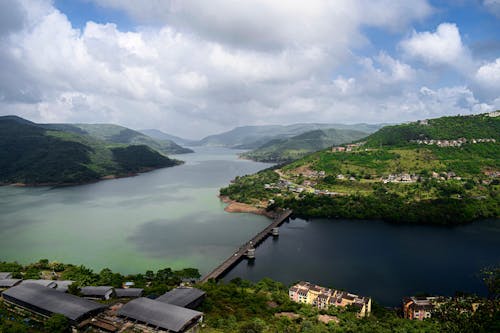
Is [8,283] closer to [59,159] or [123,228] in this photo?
Answer: [123,228]

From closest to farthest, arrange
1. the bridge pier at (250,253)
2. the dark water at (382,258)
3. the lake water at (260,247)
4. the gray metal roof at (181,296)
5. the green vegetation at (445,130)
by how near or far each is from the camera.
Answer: the gray metal roof at (181,296) → the dark water at (382,258) → the lake water at (260,247) → the bridge pier at (250,253) → the green vegetation at (445,130)

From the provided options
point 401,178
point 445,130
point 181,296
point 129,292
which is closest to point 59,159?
point 129,292

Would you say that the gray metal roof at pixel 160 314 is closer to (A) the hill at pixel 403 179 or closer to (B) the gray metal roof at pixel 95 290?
(B) the gray metal roof at pixel 95 290

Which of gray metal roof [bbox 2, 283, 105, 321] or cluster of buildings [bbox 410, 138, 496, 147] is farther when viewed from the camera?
cluster of buildings [bbox 410, 138, 496, 147]

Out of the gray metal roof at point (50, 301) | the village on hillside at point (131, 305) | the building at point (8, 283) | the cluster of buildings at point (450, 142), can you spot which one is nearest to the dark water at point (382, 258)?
the village on hillside at point (131, 305)

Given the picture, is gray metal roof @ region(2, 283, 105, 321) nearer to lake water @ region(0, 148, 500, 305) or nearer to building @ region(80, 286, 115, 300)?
building @ region(80, 286, 115, 300)

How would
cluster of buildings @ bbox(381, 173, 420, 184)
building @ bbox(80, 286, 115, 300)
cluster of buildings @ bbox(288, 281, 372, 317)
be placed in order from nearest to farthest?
building @ bbox(80, 286, 115, 300)
cluster of buildings @ bbox(288, 281, 372, 317)
cluster of buildings @ bbox(381, 173, 420, 184)

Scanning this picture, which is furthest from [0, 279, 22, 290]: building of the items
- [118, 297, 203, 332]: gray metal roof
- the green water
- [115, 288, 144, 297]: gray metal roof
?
[118, 297, 203, 332]: gray metal roof
